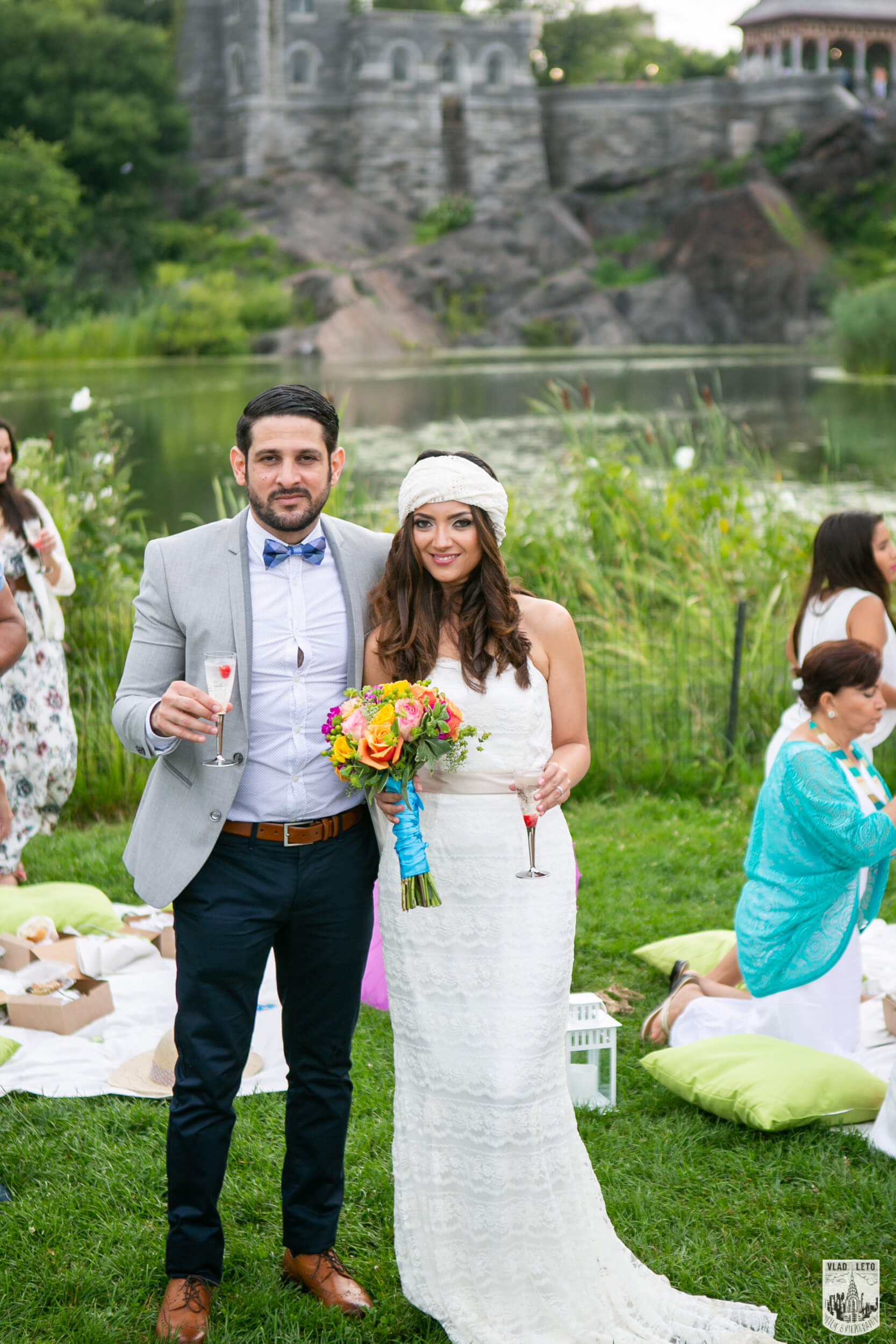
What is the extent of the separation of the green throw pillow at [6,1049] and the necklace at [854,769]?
2.75 metres

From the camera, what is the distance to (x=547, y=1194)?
2.68 m

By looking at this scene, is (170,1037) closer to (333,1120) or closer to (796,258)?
(333,1120)

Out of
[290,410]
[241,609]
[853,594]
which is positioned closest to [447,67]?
[853,594]

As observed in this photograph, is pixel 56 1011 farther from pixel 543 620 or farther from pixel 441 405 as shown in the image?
pixel 441 405

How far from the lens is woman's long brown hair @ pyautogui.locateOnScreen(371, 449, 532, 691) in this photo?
2775 millimetres

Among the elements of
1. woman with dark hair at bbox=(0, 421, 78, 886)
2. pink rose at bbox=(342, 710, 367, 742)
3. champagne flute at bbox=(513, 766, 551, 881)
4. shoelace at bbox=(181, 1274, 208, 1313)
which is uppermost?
pink rose at bbox=(342, 710, 367, 742)

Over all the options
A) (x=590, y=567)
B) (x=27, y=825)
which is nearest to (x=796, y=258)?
(x=590, y=567)

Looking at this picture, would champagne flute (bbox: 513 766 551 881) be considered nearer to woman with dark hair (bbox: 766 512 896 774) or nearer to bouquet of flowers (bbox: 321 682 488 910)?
bouquet of flowers (bbox: 321 682 488 910)

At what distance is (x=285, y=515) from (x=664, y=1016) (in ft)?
7.89

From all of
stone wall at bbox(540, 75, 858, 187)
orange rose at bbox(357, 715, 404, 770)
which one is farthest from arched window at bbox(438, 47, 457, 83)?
orange rose at bbox(357, 715, 404, 770)

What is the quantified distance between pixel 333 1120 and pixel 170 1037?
1.31 m

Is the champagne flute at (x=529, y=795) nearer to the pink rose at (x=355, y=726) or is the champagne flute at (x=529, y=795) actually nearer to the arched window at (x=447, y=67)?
the pink rose at (x=355, y=726)

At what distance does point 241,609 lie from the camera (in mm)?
2693

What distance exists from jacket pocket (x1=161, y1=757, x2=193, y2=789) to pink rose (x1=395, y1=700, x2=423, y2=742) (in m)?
0.50
